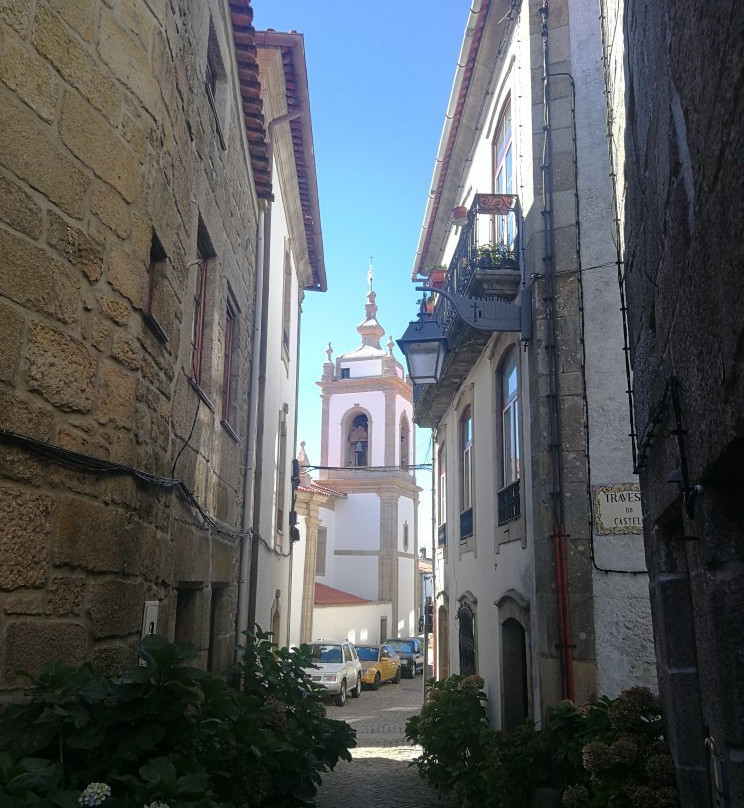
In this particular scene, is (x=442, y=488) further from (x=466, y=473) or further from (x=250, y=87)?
(x=250, y=87)

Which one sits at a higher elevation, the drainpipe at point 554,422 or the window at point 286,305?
the window at point 286,305

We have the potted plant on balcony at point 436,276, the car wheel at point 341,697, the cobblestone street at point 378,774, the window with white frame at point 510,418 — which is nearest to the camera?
the window with white frame at point 510,418

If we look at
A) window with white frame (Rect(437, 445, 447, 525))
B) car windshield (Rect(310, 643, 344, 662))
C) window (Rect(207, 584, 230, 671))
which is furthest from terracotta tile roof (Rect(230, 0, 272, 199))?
car windshield (Rect(310, 643, 344, 662))

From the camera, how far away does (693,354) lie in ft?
9.21

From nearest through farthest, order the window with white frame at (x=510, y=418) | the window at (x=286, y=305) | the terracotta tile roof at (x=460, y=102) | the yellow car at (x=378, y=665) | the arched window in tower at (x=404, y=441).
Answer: the window with white frame at (x=510, y=418) → the terracotta tile roof at (x=460, y=102) → the window at (x=286, y=305) → the yellow car at (x=378, y=665) → the arched window in tower at (x=404, y=441)

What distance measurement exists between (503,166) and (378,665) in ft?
61.4

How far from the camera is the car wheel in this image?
19.8 m

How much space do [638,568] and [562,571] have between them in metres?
0.59

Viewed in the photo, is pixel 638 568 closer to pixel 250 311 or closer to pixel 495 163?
pixel 250 311

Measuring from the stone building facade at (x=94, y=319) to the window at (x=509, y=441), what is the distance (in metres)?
4.07

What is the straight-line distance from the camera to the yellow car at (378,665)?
2459cm

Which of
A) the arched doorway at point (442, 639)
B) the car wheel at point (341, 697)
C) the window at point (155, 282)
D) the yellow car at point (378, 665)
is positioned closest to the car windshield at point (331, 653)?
the car wheel at point (341, 697)

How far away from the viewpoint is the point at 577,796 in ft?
14.4

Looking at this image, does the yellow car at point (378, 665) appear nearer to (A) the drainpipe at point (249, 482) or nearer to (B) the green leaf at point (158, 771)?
(A) the drainpipe at point (249, 482)
